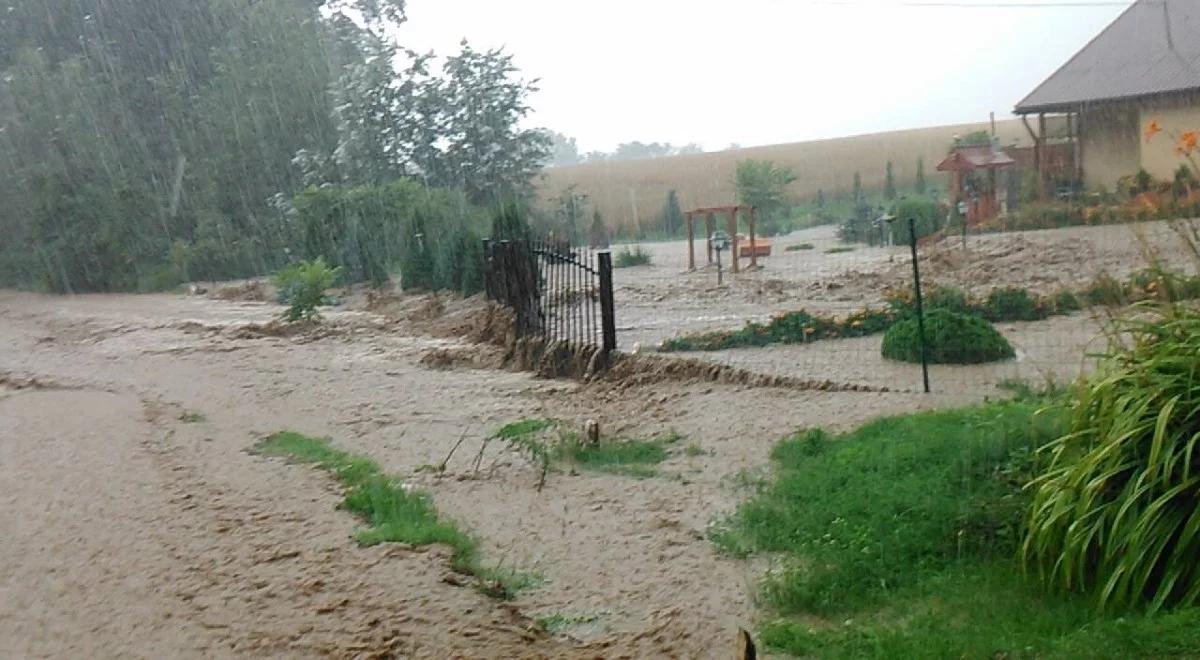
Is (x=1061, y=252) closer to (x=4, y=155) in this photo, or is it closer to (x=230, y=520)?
(x=230, y=520)

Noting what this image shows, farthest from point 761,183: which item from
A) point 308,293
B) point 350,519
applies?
point 350,519

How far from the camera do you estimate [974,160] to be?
89.6 ft

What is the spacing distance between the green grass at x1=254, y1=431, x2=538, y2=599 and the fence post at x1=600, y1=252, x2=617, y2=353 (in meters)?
4.17

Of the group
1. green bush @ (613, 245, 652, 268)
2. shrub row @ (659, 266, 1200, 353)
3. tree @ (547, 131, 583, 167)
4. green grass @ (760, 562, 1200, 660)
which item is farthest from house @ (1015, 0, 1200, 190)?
tree @ (547, 131, 583, 167)

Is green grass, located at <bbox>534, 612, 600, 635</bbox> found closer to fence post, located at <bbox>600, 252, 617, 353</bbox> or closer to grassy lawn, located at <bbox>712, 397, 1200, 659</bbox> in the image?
grassy lawn, located at <bbox>712, 397, 1200, 659</bbox>

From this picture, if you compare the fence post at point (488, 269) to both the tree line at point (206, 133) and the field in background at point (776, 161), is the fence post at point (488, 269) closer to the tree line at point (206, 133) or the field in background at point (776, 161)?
the tree line at point (206, 133)

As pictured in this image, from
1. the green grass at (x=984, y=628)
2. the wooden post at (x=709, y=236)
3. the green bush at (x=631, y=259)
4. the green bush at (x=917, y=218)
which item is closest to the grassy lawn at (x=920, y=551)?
the green grass at (x=984, y=628)

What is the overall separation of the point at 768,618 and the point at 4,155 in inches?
1513

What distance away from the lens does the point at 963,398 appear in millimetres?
11406

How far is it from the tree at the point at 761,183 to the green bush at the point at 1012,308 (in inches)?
676

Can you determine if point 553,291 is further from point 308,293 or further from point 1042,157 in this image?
point 1042,157

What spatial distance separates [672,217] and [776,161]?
326cm

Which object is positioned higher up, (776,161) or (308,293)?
(776,161)

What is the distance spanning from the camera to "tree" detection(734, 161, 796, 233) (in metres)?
33.3
